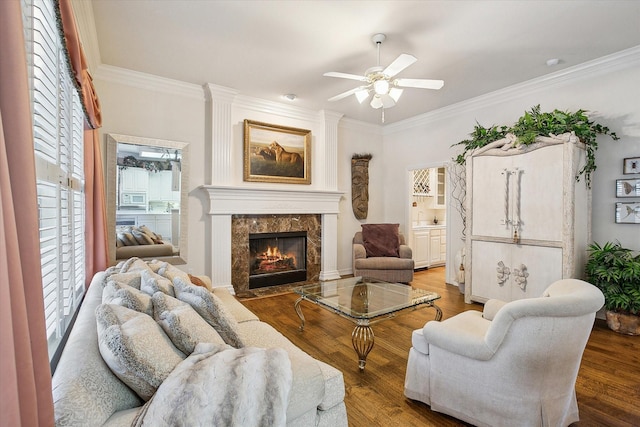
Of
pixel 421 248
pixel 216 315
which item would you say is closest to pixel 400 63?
pixel 216 315

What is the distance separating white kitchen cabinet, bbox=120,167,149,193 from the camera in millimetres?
3797

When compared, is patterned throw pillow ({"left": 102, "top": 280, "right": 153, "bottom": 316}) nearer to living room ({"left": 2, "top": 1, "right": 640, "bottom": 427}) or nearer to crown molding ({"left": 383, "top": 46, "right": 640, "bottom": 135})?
living room ({"left": 2, "top": 1, "right": 640, "bottom": 427})

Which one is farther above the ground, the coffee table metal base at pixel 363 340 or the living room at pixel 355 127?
the living room at pixel 355 127

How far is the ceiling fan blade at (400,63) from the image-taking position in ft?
8.29

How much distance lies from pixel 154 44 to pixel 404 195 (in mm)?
4446

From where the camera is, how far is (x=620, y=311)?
3133 mm

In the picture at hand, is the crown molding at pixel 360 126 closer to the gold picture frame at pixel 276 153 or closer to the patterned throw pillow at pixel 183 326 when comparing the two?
the gold picture frame at pixel 276 153

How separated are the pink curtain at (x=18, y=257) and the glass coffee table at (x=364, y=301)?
190cm

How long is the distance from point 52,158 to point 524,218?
4225 millimetres

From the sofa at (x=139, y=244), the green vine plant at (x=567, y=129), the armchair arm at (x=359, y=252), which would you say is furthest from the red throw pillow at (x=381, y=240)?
the sofa at (x=139, y=244)

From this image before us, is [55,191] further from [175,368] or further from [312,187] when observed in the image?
[312,187]

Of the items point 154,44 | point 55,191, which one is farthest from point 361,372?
point 154,44

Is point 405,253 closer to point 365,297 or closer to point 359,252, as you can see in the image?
point 359,252

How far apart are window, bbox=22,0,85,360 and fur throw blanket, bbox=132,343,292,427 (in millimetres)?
924
